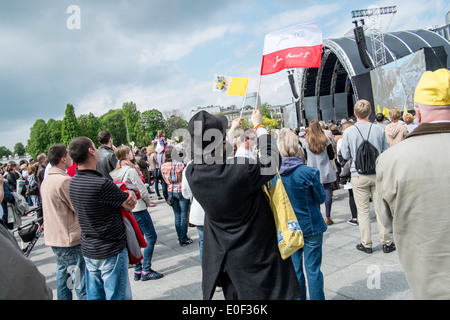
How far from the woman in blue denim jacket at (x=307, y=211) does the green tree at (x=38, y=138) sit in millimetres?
78816

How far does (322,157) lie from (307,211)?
10.4 feet

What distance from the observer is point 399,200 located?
1.76 m

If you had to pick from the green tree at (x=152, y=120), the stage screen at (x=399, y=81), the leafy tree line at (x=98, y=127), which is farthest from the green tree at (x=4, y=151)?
the stage screen at (x=399, y=81)

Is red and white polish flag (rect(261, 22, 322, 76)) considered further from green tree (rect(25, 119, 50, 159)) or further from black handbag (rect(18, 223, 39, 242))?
green tree (rect(25, 119, 50, 159))

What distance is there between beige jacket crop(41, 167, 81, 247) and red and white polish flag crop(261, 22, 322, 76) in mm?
2721

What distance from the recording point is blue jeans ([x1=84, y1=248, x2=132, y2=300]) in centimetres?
285

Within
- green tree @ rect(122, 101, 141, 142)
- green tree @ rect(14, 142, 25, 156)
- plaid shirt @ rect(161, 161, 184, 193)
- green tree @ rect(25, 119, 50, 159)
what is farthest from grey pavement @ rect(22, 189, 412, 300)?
green tree @ rect(14, 142, 25, 156)

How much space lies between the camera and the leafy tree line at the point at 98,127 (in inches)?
2616

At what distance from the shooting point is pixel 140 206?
176 inches

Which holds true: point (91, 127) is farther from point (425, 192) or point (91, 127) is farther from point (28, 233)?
point (425, 192)

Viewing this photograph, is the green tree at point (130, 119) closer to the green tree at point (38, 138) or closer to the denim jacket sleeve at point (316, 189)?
the green tree at point (38, 138)

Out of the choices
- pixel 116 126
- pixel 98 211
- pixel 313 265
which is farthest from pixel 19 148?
pixel 313 265
